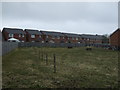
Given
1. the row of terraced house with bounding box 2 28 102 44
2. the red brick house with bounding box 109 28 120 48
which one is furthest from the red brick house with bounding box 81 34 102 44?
the red brick house with bounding box 109 28 120 48

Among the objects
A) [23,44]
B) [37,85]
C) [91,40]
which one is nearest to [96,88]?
[37,85]

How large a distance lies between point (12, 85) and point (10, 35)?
47.2 m

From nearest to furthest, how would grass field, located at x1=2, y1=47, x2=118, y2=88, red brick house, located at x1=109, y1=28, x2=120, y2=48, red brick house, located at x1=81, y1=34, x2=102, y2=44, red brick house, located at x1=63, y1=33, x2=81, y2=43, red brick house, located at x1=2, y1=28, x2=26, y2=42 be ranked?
grass field, located at x1=2, y1=47, x2=118, y2=88, red brick house, located at x1=109, y1=28, x2=120, y2=48, red brick house, located at x1=2, y1=28, x2=26, y2=42, red brick house, located at x1=63, y1=33, x2=81, y2=43, red brick house, located at x1=81, y1=34, x2=102, y2=44

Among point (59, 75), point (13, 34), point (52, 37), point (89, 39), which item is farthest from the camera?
point (89, 39)

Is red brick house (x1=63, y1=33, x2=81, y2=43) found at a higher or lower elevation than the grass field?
higher

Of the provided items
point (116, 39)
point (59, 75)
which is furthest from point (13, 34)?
point (59, 75)

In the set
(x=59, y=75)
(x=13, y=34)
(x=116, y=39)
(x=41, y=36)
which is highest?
(x=13, y=34)

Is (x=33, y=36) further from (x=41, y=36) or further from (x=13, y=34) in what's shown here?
(x=13, y=34)

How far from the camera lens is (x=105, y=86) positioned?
5.55m


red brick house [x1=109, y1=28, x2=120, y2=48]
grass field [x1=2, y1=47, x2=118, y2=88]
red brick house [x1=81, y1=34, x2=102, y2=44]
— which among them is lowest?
grass field [x1=2, y1=47, x2=118, y2=88]

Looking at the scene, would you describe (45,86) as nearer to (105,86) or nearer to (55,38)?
(105,86)

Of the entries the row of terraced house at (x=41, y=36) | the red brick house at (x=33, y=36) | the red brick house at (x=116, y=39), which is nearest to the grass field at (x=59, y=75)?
the red brick house at (x=116, y=39)

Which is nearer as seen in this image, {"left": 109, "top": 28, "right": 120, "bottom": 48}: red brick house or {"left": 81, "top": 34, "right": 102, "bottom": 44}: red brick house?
{"left": 109, "top": 28, "right": 120, "bottom": 48}: red brick house

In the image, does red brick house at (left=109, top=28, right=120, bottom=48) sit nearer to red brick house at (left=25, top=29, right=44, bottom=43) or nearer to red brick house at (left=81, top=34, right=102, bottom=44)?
red brick house at (left=25, top=29, right=44, bottom=43)
